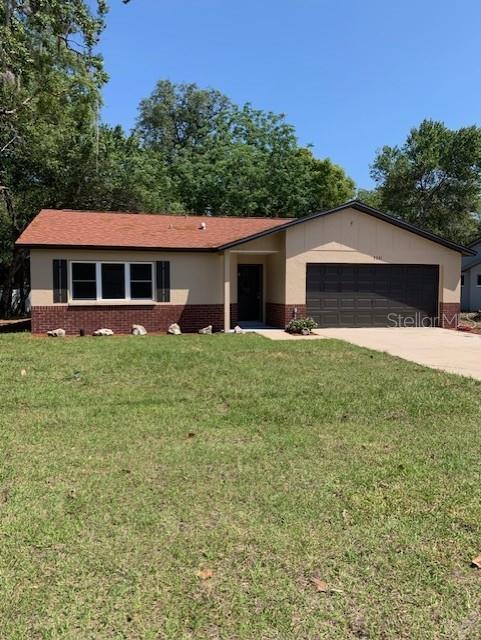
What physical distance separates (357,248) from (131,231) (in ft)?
25.2

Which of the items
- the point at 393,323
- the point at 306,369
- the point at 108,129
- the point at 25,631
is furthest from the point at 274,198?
the point at 25,631

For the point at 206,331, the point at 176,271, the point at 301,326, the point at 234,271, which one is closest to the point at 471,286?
the point at 234,271

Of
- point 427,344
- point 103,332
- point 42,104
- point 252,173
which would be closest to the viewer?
point 427,344

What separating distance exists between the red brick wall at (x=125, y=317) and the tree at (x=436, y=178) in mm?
26229

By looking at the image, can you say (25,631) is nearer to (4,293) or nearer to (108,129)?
(4,293)

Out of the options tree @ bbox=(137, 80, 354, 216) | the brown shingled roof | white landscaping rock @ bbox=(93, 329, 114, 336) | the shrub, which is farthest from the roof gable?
tree @ bbox=(137, 80, 354, 216)

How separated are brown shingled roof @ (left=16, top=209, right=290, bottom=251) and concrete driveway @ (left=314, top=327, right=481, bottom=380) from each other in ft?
15.5

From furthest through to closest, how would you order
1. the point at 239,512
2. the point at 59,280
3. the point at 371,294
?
the point at 371,294, the point at 59,280, the point at 239,512

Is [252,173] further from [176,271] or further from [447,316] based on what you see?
[447,316]

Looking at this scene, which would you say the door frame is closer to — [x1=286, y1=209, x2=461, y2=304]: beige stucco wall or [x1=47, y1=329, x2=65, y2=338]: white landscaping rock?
[x1=286, y1=209, x2=461, y2=304]: beige stucco wall

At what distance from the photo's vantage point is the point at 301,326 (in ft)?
51.8

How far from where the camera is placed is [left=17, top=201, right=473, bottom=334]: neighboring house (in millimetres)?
15336

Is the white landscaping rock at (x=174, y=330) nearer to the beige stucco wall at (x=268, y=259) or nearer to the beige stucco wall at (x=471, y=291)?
the beige stucco wall at (x=268, y=259)

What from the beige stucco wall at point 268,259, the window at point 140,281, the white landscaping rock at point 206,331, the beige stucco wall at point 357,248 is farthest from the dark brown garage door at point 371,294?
the window at point 140,281
